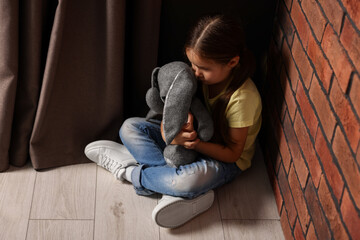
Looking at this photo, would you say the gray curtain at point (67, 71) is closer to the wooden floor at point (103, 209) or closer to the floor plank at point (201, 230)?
the wooden floor at point (103, 209)

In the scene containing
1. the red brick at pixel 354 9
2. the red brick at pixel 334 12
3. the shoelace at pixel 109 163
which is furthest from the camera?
the shoelace at pixel 109 163

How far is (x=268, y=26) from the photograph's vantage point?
1.87m

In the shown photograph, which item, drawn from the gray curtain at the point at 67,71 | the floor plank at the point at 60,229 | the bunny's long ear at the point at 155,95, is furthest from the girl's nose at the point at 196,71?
the floor plank at the point at 60,229

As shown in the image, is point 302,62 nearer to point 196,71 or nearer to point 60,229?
point 196,71

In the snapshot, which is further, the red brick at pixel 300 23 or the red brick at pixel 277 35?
the red brick at pixel 277 35

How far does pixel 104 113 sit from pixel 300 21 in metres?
0.77

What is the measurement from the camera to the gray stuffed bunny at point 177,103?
5.01 feet

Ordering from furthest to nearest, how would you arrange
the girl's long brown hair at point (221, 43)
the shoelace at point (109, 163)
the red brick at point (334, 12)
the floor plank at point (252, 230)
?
the shoelace at point (109, 163)
the floor plank at point (252, 230)
the girl's long brown hair at point (221, 43)
the red brick at point (334, 12)

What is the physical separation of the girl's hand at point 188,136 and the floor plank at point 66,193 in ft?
1.18

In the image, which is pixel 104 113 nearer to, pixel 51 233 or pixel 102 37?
pixel 102 37

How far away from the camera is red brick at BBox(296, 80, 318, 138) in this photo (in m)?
1.36

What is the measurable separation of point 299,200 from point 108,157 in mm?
693

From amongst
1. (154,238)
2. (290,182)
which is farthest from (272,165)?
(154,238)

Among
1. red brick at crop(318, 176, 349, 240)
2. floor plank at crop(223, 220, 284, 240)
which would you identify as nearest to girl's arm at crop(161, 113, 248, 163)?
floor plank at crop(223, 220, 284, 240)
